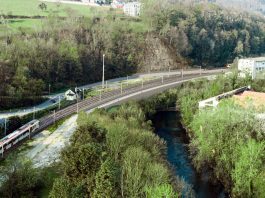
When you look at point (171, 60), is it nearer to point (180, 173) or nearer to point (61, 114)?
point (61, 114)

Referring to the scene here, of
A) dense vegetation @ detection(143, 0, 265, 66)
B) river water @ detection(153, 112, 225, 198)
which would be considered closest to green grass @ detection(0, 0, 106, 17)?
dense vegetation @ detection(143, 0, 265, 66)

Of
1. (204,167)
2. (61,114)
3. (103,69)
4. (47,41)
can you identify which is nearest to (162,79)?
(103,69)

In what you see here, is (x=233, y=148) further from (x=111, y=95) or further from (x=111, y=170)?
(x=111, y=95)

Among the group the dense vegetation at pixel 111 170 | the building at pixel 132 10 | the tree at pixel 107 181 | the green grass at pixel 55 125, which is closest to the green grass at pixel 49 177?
the dense vegetation at pixel 111 170

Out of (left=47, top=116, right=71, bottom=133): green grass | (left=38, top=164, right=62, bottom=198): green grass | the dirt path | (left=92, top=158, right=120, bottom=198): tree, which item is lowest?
(left=38, top=164, right=62, bottom=198): green grass

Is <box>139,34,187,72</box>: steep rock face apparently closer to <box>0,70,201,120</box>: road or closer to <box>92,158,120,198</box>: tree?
<box>0,70,201,120</box>: road

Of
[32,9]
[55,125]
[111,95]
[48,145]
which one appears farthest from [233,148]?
[32,9]

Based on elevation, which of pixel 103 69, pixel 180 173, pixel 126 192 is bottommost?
pixel 180 173
